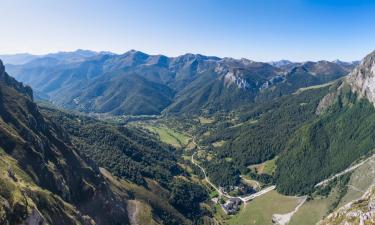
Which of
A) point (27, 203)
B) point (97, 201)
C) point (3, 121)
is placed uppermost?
point (3, 121)

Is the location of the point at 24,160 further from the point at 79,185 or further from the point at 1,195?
the point at 1,195

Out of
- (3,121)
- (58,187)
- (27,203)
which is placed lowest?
(58,187)

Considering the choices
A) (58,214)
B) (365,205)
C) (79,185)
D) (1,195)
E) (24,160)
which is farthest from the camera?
(79,185)

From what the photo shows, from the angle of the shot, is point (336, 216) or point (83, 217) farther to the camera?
point (336, 216)

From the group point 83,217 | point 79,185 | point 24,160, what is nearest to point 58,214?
point 83,217

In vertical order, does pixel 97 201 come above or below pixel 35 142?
below

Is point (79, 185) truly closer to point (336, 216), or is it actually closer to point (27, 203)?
point (27, 203)

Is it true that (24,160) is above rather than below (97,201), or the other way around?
above

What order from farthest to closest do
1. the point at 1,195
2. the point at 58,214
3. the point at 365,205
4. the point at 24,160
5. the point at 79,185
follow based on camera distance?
the point at 79,185, the point at 365,205, the point at 24,160, the point at 58,214, the point at 1,195

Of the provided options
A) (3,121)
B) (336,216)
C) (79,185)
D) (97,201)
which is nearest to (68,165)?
(79,185)
